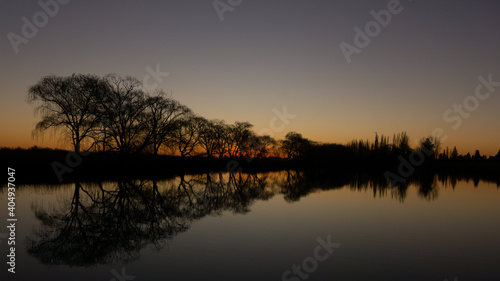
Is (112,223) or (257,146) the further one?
(257,146)

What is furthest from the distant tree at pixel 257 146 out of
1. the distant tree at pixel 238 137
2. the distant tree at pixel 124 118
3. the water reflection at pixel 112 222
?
the water reflection at pixel 112 222

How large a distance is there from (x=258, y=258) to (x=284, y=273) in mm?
1408

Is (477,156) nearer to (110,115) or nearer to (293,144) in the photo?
(293,144)

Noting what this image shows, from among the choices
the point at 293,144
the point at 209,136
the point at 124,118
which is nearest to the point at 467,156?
the point at 293,144

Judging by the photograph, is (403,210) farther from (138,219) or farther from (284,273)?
(138,219)

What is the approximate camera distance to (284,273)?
27.8 ft

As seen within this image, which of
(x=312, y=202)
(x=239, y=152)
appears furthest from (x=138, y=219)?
(x=239, y=152)

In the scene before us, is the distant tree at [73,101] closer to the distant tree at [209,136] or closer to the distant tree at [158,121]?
the distant tree at [158,121]

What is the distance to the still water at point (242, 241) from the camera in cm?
855

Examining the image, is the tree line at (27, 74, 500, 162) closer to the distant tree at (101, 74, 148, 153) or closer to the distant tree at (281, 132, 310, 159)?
the distant tree at (101, 74, 148, 153)

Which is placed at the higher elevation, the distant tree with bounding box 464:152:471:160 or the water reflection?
the distant tree with bounding box 464:152:471:160

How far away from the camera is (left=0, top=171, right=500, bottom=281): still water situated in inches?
336

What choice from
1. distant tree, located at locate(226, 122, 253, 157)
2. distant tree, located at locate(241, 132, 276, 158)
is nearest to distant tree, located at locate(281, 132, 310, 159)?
distant tree, located at locate(241, 132, 276, 158)

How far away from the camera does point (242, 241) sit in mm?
11633
